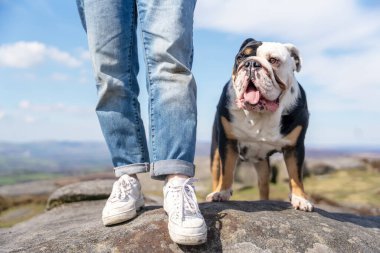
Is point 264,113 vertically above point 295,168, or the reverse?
point 264,113

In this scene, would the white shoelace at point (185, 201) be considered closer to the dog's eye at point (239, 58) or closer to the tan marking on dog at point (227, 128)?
the tan marking on dog at point (227, 128)

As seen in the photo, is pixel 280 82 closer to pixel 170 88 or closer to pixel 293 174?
pixel 293 174

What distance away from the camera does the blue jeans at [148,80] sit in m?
3.26

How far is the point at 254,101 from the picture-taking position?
4.25m

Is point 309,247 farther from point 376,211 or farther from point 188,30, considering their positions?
point 376,211

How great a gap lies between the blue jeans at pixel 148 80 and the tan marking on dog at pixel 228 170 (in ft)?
4.39

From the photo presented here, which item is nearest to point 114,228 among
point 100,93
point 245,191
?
point 100,93

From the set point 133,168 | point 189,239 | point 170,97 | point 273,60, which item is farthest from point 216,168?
point 189,239

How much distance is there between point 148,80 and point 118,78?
30 cm

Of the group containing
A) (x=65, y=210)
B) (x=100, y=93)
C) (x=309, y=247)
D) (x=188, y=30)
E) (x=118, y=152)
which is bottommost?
(x=65, y=210)

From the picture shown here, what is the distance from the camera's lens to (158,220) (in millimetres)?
3352

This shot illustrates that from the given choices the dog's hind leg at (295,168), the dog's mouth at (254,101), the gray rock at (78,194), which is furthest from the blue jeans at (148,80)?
the gray rock at (78,194)

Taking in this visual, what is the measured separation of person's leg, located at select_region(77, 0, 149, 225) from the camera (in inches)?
137

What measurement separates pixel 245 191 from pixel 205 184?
2.46 meters
